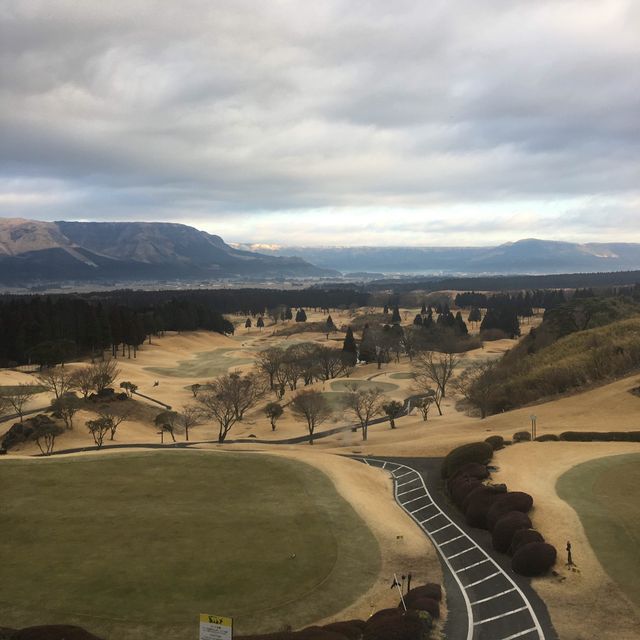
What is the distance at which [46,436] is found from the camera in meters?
51.3

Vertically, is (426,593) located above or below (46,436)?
above

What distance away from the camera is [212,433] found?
213 feet

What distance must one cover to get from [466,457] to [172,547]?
21.3 metres

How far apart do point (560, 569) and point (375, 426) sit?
44686mm

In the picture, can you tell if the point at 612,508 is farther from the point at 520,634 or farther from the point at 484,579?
the point at 520,634

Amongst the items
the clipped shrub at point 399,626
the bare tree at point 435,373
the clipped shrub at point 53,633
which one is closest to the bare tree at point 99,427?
the clipped shrub at point 53,633

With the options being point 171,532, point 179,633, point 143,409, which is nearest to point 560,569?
point 179,633

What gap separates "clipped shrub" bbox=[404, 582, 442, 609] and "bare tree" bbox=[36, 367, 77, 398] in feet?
203

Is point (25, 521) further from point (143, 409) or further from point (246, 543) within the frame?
point (143, 409)

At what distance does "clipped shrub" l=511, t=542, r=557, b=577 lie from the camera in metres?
21.6

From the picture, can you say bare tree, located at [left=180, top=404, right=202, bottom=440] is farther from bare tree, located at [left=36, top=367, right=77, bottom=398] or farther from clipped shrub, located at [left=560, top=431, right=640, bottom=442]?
clipped shrub, located at [left=560, top=431, right=640, bottom=442]

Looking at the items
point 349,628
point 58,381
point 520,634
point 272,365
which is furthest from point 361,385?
point 349,628

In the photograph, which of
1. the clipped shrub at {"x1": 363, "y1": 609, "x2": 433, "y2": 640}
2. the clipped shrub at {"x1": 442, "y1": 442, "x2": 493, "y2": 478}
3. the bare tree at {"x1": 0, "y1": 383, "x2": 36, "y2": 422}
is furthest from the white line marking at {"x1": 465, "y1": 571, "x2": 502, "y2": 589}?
the bare tree at {"x1": 0, "y1": 383, "x2": 36, "y2": 422}

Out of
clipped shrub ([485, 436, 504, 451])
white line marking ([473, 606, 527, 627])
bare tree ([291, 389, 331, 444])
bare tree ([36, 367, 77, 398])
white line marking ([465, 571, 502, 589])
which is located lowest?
bare tree ([36, 367, 77, 398])
